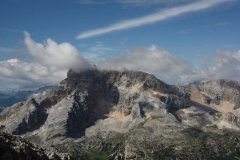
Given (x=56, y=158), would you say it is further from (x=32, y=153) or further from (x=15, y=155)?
(x=15, y=155)

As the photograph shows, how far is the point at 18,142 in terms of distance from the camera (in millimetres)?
114312

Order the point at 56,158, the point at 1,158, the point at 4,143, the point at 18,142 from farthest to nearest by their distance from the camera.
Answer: the point at 56,158, the point at 18,142, the point at 4,143, the point at 1,158

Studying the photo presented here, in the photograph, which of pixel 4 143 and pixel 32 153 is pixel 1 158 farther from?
pixel 32 153

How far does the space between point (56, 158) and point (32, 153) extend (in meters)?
21.5

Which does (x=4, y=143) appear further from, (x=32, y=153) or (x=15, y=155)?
(x=32, y=153)

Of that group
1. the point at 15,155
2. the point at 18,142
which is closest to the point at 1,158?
the point at 15,155

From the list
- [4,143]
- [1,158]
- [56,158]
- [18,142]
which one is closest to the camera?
[1,158]

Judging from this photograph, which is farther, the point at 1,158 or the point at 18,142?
the point at 18,142

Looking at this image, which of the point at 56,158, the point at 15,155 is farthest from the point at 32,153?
the point at 56,158

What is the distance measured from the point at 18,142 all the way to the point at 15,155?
31.7ft

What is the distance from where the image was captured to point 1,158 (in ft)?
324

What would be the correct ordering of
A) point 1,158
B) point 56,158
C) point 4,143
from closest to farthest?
1. point 1,158
2. point 4,143
3. point 56,158

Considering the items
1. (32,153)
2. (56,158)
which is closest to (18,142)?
(32,153)

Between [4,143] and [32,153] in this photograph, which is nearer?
[4,143]
